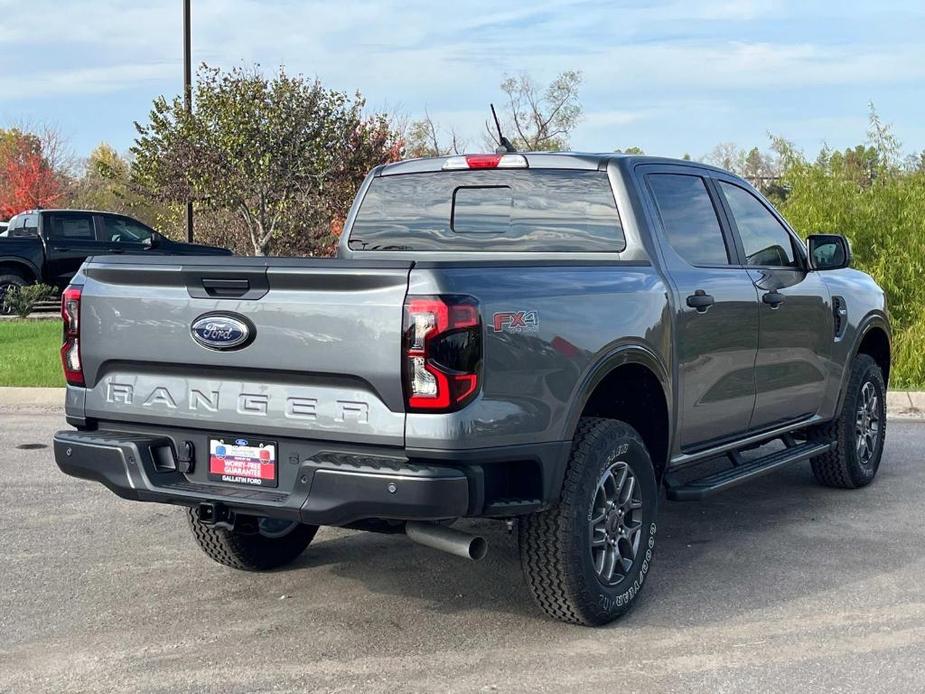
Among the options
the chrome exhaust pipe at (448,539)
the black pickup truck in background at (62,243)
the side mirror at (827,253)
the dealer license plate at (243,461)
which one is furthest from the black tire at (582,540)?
the black pickup truck in background at (62,243)

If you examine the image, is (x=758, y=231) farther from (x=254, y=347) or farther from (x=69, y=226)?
(x=69, y=226)

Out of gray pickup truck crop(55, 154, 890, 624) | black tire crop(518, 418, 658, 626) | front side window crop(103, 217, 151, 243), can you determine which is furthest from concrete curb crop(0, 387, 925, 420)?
front side window crop(103, 217, 151, 243)

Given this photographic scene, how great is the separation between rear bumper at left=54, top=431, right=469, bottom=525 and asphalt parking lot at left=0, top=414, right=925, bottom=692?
23.4 inches

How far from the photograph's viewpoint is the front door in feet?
20.9

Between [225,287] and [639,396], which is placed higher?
[225,287]

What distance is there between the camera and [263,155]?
938 inches

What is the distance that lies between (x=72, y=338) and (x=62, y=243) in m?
16.9

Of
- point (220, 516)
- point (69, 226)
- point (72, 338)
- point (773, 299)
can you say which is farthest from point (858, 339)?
point (69, 226)

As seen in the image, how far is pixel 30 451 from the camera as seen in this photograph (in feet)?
28.8

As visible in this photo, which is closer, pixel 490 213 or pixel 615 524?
pixel 615 524

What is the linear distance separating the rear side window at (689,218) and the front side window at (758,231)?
276 mm

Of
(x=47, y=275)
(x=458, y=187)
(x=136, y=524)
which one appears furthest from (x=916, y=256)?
(x=47, y=275)

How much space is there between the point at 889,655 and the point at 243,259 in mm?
2902

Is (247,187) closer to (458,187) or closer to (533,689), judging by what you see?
(458,187)
